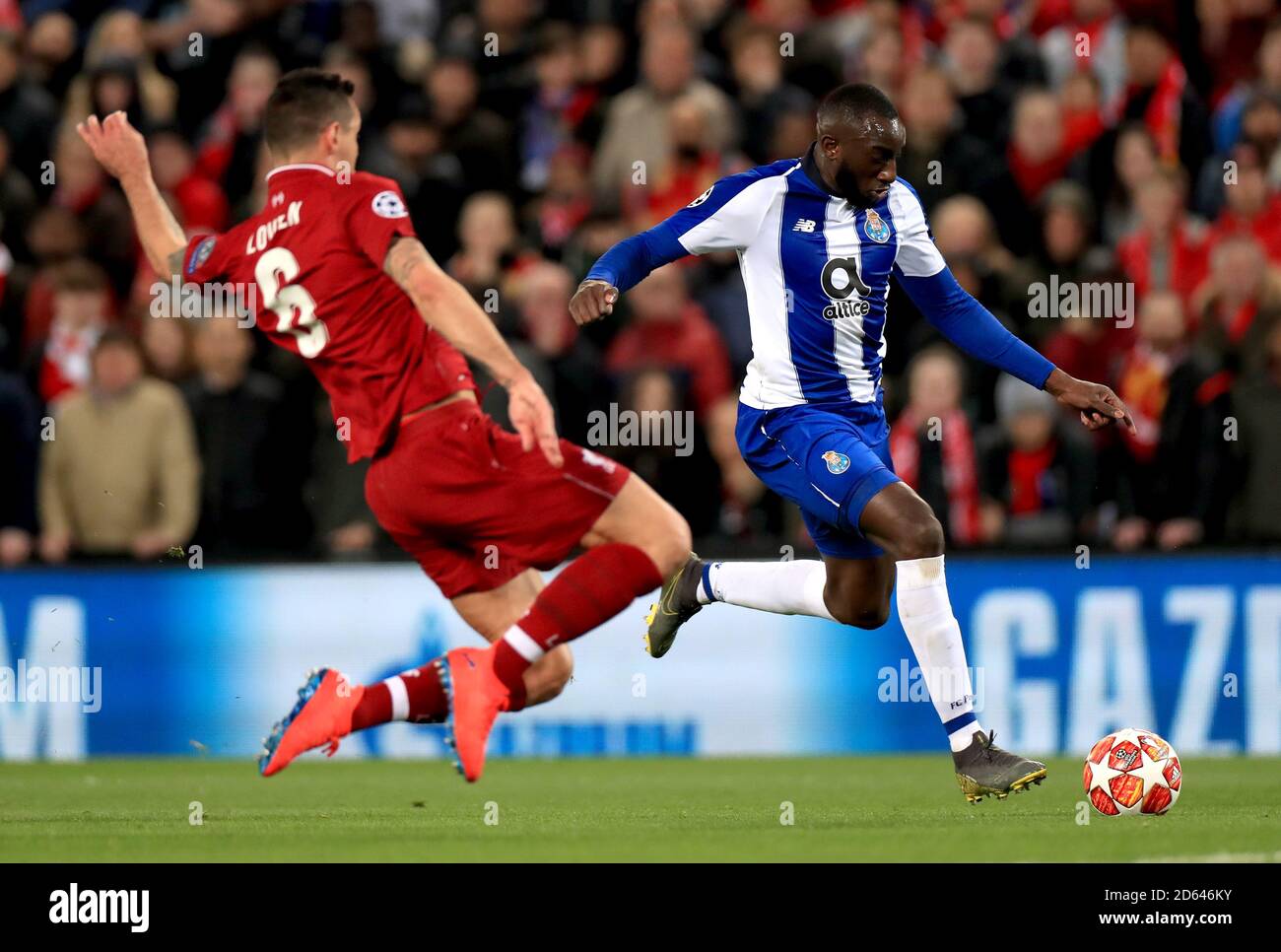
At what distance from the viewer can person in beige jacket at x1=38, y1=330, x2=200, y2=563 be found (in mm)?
12078

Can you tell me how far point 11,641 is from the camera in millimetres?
11805

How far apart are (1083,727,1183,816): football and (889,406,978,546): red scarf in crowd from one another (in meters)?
3.83

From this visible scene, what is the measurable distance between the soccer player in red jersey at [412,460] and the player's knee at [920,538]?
86 centimetres

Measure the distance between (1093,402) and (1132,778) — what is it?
1.43 meters

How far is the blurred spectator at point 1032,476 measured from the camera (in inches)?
465

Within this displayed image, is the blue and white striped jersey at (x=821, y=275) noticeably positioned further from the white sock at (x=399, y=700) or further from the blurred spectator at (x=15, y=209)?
the blurred spectator at (x=15, y=209)

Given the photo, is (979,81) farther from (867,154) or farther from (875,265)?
(867,154)

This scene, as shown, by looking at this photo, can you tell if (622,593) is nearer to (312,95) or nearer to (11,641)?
(312,95)

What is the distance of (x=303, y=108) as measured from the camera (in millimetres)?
7426

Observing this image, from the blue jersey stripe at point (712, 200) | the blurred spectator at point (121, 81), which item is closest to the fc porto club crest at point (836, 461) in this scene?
the blue jersey stripe at point (712, 200)

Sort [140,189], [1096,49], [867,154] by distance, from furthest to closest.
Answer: [1096,49], [140,189], [867,154]

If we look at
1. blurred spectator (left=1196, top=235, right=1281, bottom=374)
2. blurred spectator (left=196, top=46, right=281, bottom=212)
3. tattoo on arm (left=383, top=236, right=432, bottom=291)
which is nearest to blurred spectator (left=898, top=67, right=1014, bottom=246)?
blurred spectator (left=1196, top=235, right=1281, bottom=374)

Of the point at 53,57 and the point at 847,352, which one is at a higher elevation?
the point at 53,57

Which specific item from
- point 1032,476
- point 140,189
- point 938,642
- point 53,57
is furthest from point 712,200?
point 53,57
